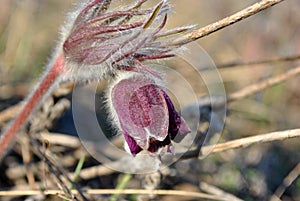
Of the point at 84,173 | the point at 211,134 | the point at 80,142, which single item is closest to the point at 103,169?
the point at 84,173

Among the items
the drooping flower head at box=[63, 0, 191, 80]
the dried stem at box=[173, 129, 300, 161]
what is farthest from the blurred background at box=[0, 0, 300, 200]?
the drooping flower head at box=[63, 0, 191, 80]

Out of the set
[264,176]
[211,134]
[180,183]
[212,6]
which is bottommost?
[264,176]

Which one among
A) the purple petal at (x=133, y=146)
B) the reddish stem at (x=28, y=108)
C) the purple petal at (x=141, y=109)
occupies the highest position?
the reddish stem at (x=28, y=108)

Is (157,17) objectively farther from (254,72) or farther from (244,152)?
(254,72)

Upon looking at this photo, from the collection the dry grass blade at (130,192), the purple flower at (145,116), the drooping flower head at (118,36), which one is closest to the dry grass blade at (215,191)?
the dry grass blade at (130,192)

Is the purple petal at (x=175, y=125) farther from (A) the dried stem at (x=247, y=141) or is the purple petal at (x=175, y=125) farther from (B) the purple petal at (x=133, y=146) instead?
(A) the dried stem at (x=247, y=141)
